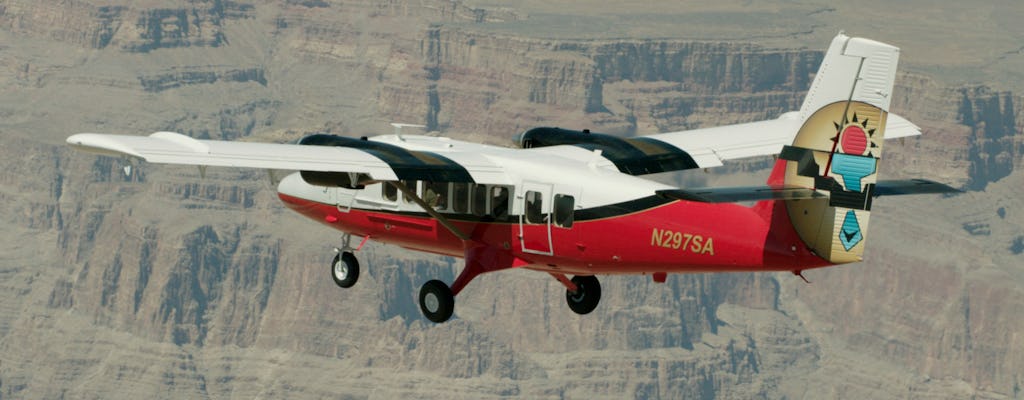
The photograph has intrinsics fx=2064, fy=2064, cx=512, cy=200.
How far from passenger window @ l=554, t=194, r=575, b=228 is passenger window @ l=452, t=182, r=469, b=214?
134 inches

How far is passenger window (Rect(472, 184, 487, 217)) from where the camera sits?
58062mm

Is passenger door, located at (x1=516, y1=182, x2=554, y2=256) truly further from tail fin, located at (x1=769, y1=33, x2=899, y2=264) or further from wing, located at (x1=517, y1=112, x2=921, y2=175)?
tail fin, located at (x1=769, y1=33, x2=899, y2=264)

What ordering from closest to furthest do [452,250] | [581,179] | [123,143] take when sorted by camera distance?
[123,143] → [581,179] → [452,250]

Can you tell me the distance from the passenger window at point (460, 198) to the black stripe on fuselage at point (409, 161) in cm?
163

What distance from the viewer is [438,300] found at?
192ft

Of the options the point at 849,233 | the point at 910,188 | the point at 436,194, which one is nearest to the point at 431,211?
the point at 436,194

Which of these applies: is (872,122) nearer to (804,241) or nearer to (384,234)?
(804,241)

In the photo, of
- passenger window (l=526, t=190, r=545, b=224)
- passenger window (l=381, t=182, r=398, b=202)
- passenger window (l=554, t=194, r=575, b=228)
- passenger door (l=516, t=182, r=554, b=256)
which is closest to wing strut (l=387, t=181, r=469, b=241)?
passenger window (l=381, t=182, r=398, b=202)

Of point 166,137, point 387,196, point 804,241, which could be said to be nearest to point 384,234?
point 387,196

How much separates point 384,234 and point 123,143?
12.1 metres

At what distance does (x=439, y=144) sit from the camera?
200 ft

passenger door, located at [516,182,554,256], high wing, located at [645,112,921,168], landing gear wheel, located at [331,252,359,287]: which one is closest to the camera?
passenger door, located at [516,182,554,256]

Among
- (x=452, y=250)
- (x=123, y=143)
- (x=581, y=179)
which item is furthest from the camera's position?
(x=452, y=250)

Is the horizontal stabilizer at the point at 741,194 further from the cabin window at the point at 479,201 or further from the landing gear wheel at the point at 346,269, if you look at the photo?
the landing gear wheel at the point at 346,269
